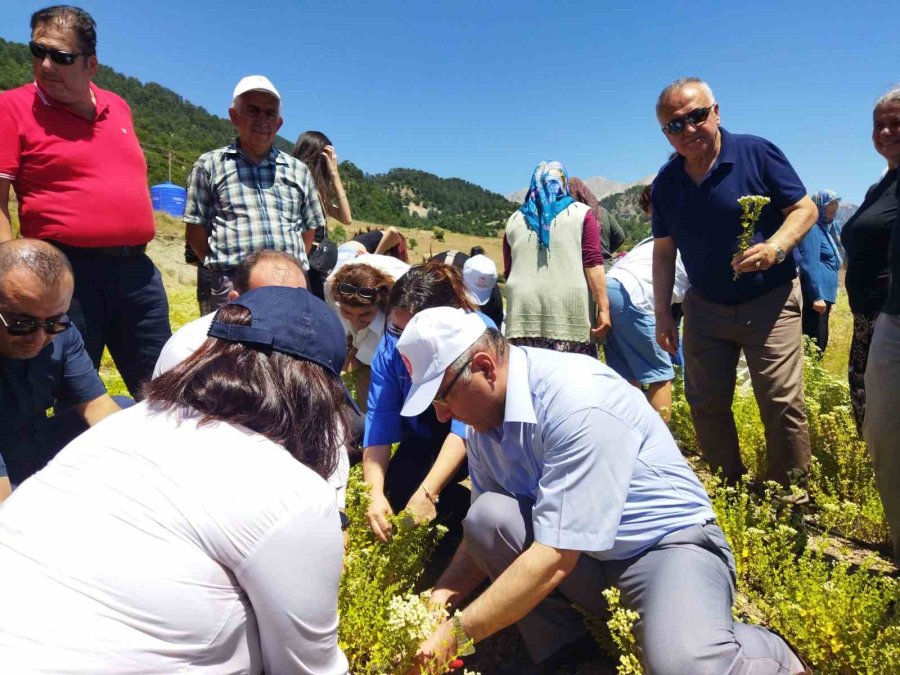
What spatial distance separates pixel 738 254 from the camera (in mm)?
2742

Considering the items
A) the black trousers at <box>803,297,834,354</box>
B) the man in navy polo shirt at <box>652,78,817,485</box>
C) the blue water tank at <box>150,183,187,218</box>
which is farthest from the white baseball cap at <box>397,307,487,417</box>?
the blue water tank at <box>150,183,187,218</box>

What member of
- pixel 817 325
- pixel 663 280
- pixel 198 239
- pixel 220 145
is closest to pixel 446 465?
pixel 663 280

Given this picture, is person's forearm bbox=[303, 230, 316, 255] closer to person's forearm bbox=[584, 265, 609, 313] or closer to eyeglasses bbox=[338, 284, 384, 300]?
eyeglasses bbox=[338, 284, 384, 300]

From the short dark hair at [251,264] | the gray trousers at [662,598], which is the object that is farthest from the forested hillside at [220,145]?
the gray trousers at [662,598]

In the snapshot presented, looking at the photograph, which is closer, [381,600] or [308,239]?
[381,600]

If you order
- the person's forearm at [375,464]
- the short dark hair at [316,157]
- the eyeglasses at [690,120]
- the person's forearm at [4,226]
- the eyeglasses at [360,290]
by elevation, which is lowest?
the person's forearm at [375,464]

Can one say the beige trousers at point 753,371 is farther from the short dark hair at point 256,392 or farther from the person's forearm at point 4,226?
the person's forearm at point 4,226

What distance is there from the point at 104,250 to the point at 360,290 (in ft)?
3.89

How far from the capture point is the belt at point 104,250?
9.56 ft

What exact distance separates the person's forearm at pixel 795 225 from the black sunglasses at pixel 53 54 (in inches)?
122

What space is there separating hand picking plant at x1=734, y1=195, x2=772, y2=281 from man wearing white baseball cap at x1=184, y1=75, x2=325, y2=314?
2.25 m

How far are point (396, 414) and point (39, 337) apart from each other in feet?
4.50

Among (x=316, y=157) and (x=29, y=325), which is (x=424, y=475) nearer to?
(x=29, y=325)

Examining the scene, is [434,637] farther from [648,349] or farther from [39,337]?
[648,349]
